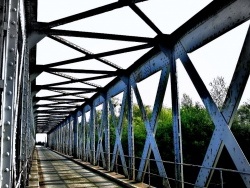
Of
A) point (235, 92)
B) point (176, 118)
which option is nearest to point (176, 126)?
point (176, 118)

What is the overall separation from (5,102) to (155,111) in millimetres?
6250

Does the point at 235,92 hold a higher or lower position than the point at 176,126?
higher

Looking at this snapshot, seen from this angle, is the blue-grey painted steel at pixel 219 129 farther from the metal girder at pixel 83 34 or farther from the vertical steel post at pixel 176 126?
the metal girder at pixel 83 34

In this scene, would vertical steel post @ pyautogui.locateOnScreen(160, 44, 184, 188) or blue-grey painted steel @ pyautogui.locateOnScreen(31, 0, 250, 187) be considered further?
vertical steel post @ pyautogui.locateOnScreen(160, 44, 184, 188)

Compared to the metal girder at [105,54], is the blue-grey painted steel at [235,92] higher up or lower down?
lower down

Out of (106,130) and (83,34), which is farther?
(106,130)

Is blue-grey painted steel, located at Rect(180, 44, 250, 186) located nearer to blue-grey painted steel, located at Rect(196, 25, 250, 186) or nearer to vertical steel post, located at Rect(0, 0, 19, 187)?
blue-grey painted steel, located at Rect(196, 25, 250, 186)

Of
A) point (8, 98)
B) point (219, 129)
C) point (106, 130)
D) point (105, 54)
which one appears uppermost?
point (105, 54)

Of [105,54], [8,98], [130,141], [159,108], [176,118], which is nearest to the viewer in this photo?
[8,98]

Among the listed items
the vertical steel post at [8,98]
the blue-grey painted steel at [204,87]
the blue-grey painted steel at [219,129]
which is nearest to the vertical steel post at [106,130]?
the blue-grey painted steel at [204,87]

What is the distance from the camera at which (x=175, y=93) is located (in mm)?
7504

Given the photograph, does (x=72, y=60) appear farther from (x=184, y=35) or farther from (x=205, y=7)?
(x=205, y=7)

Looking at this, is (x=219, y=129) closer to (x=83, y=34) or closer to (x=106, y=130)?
(x=83, y=34)

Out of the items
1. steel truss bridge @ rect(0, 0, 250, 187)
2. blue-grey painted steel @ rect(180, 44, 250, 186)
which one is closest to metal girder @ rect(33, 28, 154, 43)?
steel truss bridge @ rect(0, 0, 250, 187)
